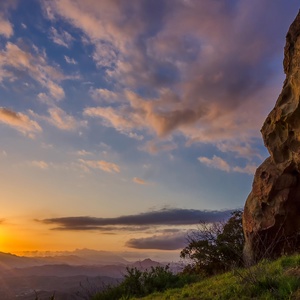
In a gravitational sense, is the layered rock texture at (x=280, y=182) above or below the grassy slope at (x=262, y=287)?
above

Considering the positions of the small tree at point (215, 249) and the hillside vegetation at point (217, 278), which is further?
the small tree at point (215, 249)

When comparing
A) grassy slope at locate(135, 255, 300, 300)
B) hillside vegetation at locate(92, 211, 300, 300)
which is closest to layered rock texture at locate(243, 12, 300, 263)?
hillside vegetation at locate(92, 211, 300, 300)

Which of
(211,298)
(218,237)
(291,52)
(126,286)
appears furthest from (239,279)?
(218,237)

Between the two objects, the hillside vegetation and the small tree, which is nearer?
the hillside vegetation

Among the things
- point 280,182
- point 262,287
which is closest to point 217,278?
point 262,287

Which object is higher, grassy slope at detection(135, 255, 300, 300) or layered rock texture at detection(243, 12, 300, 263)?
layered rock texture at detection(243, 12, 300, 263)

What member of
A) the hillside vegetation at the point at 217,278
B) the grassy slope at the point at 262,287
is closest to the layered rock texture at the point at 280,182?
the hillside vegetation at the point at 217,278

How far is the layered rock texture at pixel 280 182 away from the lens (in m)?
21.6

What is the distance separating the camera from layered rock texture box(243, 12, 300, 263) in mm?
21609

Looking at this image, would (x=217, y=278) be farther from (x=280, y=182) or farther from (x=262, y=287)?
(x=280, y=182)

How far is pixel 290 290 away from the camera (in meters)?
9.41

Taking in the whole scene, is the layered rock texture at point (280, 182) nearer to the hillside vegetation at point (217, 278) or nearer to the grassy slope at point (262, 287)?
the hillside vegetation at point (217, 278)

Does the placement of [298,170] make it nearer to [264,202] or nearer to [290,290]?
[264,202]

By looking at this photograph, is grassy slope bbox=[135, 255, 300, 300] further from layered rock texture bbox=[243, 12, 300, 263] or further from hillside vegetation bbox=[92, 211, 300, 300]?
layered rock texture bbox=[243, 12, 300, 263]
